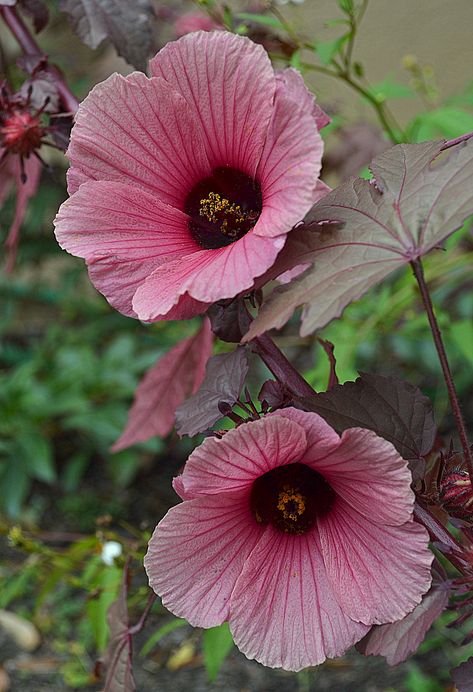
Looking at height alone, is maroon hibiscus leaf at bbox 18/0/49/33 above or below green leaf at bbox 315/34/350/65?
above

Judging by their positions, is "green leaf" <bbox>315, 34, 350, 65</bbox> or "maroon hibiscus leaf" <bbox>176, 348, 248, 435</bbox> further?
"green leaf" <bbox>315, 34, 350, 65</bbox>

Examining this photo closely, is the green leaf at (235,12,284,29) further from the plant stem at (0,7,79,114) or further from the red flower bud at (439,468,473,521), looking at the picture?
the red flower bud at (439,468,473,521)

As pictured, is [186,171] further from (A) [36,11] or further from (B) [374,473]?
(A) [36,11]

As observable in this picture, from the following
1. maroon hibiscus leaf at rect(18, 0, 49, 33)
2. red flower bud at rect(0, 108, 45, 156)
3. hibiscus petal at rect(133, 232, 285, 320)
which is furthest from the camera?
maroon hibiscus leaf at rect(18, 0, 49, 33)

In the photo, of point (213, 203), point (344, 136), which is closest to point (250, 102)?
point (213, 203)

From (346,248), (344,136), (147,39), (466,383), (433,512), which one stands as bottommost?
(466,383)

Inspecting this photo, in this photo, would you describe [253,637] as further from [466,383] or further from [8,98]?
[466,383]

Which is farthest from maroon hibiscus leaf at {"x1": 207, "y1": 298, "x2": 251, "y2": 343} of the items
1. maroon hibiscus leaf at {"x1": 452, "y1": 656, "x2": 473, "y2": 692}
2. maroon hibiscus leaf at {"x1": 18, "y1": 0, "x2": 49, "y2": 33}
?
maroon hibiscus leaf at {"x1": 18, "y1": 0, "x2": 49, "y2": 33}
